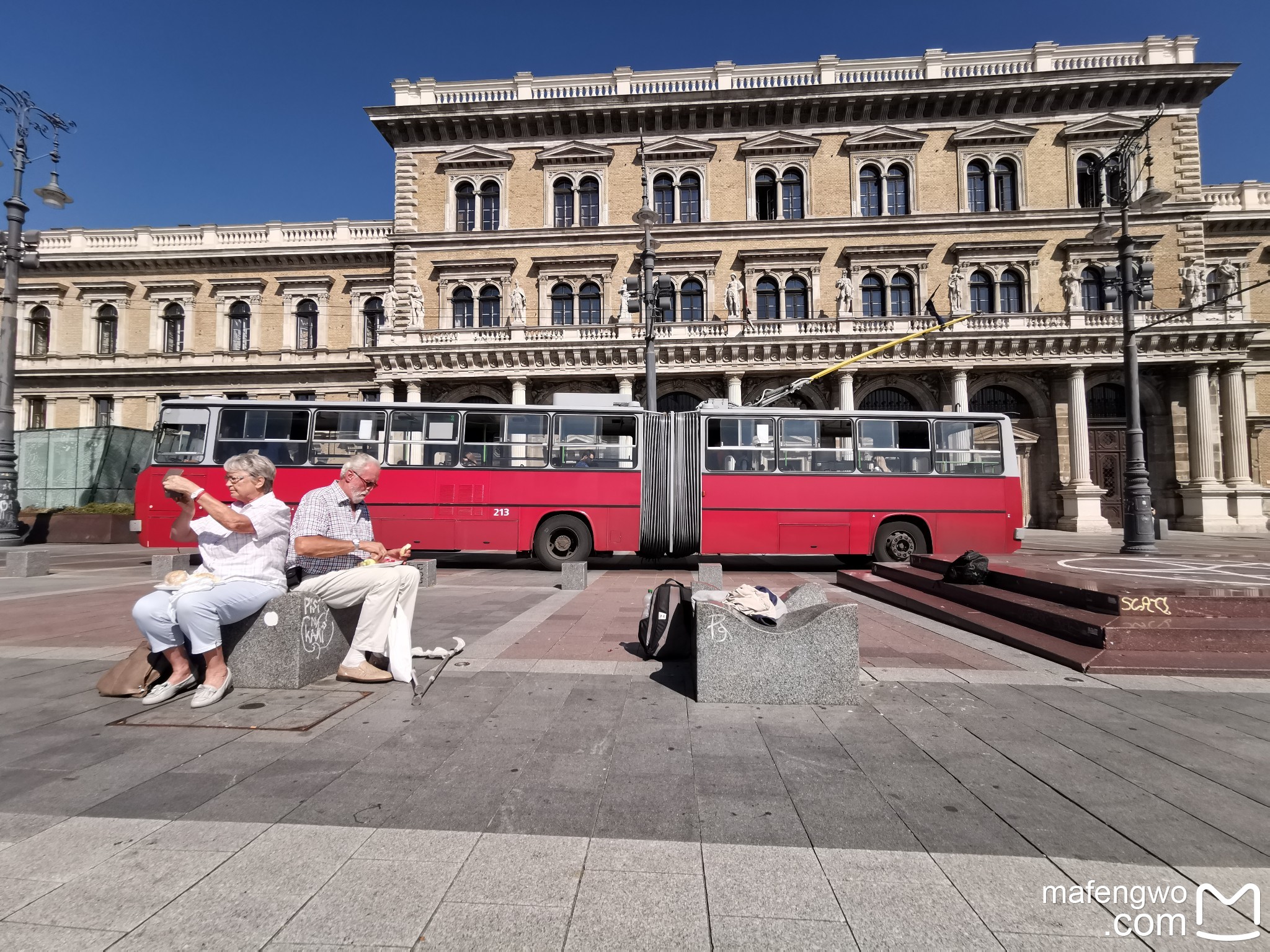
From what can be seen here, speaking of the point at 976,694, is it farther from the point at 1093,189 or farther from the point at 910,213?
the point at 1093,189

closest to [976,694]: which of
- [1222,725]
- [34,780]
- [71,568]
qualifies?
[1222,725]

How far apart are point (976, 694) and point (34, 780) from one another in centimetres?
591

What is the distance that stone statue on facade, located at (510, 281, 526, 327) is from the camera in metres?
26.9

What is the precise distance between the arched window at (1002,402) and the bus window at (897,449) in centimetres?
1556

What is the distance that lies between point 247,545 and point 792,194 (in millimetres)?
29109

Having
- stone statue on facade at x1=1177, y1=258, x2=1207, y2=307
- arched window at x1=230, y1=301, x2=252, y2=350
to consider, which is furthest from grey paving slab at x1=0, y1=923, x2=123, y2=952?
arched window at x1=230, y1=301, x2=252, y2=350

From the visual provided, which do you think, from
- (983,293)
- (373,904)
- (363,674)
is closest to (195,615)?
(363,674)

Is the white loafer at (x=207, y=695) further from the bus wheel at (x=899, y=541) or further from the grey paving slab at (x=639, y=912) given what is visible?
the bus wheel at (x=899, y=541)

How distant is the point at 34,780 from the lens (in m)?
3.03

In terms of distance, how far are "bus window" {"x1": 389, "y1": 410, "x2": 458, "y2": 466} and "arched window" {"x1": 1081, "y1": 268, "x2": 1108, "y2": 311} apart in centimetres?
2743

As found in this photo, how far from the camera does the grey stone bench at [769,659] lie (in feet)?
14.5

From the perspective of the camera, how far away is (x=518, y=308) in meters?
27.0

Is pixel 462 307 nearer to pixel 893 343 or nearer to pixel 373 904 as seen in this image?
pixel 893 343

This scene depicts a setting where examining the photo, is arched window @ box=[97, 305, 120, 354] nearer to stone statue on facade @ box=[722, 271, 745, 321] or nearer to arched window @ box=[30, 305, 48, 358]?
arched window @ box=[30, 305, 48, 358]
